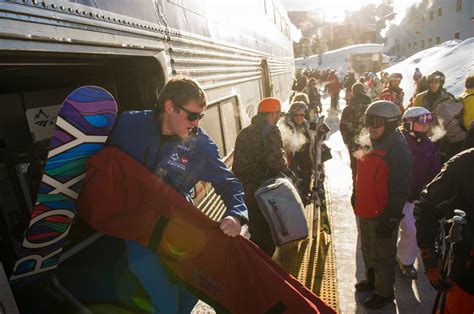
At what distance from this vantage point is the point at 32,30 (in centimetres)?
156

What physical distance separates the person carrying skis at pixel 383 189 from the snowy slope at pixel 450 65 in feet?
33.5

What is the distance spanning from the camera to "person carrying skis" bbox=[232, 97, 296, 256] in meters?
3.37

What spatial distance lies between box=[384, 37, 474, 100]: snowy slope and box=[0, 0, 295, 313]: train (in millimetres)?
10884

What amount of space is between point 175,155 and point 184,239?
1.79 feet

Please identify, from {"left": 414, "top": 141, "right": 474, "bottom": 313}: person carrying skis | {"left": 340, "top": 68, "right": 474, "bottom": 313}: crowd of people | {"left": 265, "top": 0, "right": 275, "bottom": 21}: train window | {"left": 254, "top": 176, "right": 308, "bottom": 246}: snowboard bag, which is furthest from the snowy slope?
{"left": 414, "top": 141, "right": 474, "bottom": 313}: person carrying skis

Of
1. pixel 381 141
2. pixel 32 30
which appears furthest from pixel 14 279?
pixel 381 141

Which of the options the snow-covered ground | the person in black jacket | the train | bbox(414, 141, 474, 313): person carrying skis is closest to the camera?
the train

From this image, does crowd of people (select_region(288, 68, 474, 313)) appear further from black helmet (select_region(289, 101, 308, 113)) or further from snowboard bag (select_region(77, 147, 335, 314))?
black helmet (select_region(289, 101, 308, 113))

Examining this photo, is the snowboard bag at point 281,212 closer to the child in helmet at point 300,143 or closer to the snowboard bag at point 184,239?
the snowboard bag at point 184,239

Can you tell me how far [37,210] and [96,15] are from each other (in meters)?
1.26

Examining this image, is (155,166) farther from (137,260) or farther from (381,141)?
(381,141)

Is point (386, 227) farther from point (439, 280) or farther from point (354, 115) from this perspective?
point (354, 115)

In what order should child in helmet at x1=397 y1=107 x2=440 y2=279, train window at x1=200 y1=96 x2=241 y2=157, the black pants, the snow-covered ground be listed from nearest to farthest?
the black pants → the snow-covered ground → child in helmet at x1=397 y1=107 x2=440 y2=279 → train window at x1=200 y1=96 x2=241 y2=157

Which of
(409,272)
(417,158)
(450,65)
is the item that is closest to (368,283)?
(409,272)
